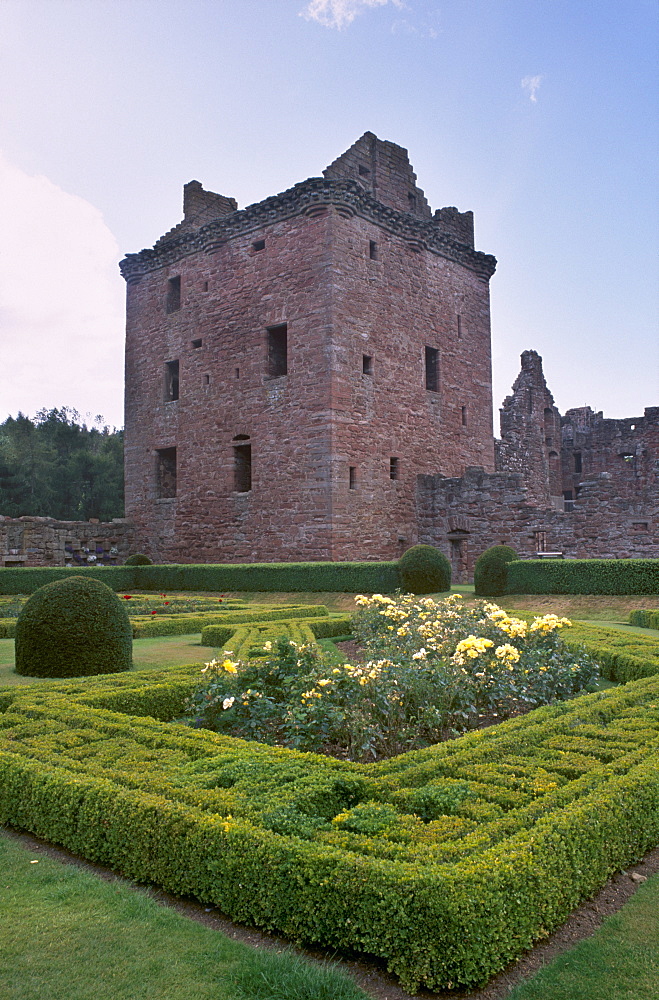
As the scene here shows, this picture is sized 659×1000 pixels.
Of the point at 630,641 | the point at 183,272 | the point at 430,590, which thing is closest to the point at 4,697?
the point at 630,641

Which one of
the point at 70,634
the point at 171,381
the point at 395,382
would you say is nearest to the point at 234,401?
the point at 171,381

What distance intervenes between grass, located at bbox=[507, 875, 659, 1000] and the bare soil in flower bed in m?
0.06

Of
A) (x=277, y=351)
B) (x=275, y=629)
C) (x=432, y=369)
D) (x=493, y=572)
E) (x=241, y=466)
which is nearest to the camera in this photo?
(x=275, y=629)

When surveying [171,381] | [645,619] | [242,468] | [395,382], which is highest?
[171,381]

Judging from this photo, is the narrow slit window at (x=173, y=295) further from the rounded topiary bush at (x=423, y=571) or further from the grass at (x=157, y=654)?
the grass at (x=157, y=654)

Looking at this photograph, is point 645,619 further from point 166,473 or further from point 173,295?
point 173,295

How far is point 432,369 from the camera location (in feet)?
78.6

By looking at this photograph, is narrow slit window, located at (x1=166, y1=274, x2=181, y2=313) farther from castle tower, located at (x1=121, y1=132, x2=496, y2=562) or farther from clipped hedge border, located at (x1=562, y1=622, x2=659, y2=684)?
clipped hedge border, located at (x1=562, y1=622, x2=659, y2=684)

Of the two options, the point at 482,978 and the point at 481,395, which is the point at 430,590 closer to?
the point at 481,395

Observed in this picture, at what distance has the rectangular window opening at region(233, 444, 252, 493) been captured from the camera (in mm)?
22547

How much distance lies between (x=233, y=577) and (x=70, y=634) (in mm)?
10759

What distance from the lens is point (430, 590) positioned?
637 inches

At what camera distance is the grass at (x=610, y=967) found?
260cm

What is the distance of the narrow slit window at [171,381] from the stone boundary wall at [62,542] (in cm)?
438
